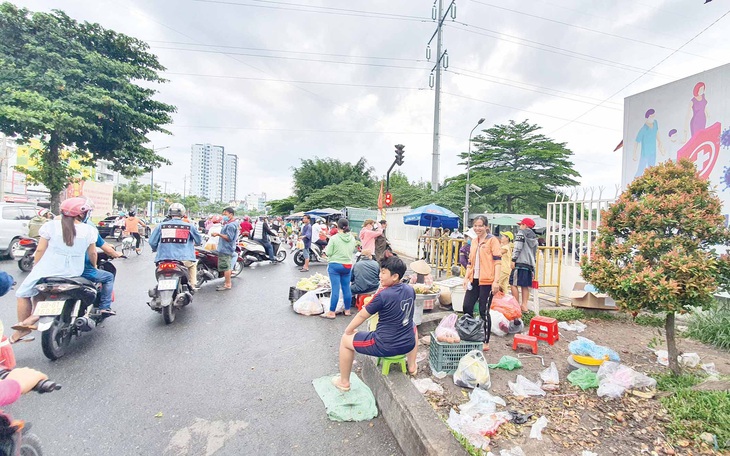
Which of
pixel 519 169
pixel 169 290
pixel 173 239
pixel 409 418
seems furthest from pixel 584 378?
pixel 519 169

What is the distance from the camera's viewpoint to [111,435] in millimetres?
2572

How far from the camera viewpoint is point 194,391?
10.7 ft

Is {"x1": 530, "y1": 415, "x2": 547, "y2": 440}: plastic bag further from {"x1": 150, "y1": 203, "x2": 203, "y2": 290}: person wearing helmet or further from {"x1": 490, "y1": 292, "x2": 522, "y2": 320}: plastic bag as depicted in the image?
{"x1": 150, "y1": 203, "x2": 203, "y2": 290}: person wearing helmet

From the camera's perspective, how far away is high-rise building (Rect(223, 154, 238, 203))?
369 feet

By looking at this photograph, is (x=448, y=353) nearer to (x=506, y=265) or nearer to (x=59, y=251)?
(x=506, y=265)

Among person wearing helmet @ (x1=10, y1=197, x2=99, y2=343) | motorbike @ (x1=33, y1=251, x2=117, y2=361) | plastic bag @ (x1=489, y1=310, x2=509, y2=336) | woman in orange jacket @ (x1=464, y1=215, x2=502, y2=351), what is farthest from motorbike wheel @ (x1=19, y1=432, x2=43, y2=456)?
plastic bag @ (x1=489, y1=310, x2=509, y2=336)

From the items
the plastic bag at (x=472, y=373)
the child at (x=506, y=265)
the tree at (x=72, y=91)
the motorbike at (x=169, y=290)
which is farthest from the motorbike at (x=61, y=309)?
the tree at (x=72, y=91)

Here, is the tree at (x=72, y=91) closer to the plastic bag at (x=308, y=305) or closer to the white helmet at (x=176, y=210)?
the white helmet at (x=176, y=210)

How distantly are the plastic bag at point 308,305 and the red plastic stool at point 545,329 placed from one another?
3.43m

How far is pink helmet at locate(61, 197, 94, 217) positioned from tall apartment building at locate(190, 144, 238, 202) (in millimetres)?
105458

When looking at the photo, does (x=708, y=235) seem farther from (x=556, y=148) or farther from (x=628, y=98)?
(x=556, y=148)

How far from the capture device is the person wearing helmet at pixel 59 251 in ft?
12.3

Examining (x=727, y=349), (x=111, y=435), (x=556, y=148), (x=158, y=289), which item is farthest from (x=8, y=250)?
(x=556, y=148)

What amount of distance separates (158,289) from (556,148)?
32.5 metres
